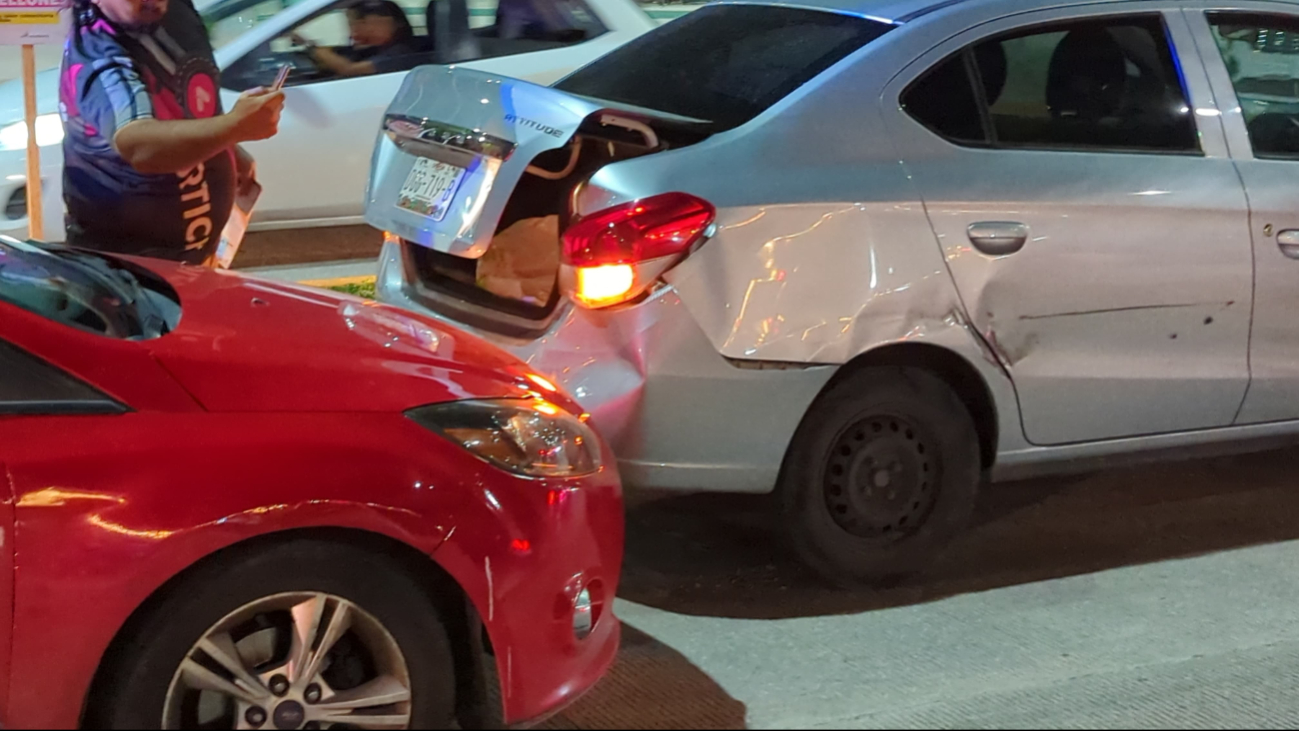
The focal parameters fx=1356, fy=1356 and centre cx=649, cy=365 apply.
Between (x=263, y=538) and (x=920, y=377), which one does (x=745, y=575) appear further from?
(x=263, y=538)

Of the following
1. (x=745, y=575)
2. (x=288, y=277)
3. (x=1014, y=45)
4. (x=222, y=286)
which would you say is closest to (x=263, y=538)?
(x=222, y=286)

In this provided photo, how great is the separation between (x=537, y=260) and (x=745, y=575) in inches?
43.6

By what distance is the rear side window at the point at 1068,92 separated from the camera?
378 centimetres

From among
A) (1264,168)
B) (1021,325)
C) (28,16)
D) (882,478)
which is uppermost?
(1264,168)

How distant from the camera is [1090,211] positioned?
3.80m

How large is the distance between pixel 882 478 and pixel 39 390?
2223mm

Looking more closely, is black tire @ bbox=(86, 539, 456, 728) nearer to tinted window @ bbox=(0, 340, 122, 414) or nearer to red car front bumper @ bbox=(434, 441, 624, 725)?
red car front bumper @ bbox=(434, 441, 624, 725)

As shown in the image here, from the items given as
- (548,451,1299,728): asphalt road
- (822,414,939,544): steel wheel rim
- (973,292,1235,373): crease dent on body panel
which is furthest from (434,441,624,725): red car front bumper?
(973,292,1235,373): crease dent on body panel

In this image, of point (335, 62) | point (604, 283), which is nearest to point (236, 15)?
point (335, 62)

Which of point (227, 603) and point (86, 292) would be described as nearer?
point (227, 603)

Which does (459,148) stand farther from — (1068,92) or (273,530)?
(1068,92)

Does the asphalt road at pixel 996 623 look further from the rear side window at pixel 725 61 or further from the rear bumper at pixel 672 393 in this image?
the rear side window at pixel 725 61

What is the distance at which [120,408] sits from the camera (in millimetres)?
2457

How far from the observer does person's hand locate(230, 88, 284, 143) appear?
381 centimetres
